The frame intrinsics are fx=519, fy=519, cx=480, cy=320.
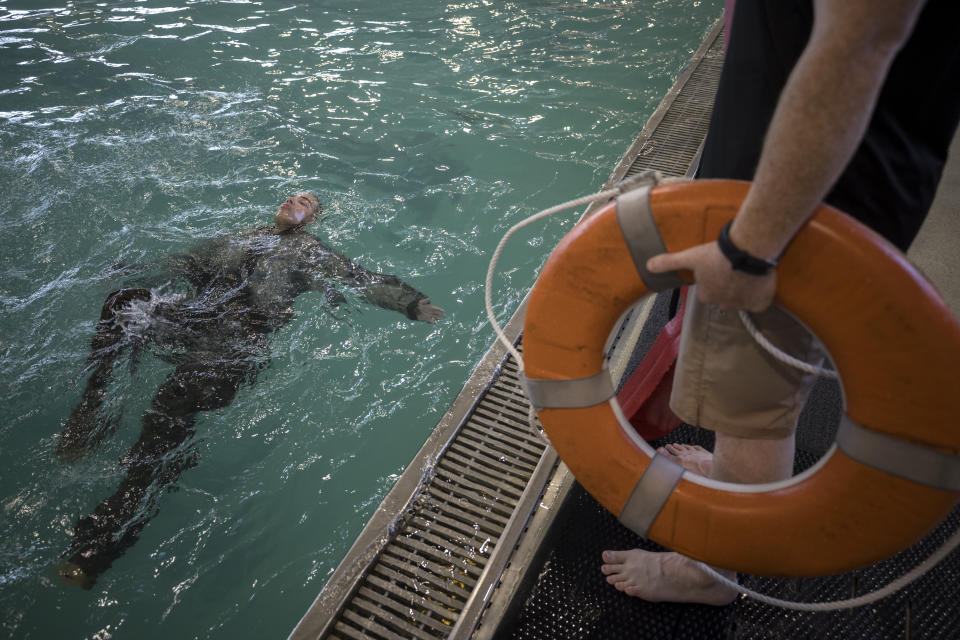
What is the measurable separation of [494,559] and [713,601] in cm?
77

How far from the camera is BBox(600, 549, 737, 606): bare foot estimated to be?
1.75m

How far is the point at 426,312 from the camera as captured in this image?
344cm

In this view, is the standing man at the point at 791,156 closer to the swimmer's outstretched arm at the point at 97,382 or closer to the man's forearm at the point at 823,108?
the man's forearm at the point at 823,108

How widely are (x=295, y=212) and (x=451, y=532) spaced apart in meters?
2.60

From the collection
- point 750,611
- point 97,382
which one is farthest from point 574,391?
point 97,382

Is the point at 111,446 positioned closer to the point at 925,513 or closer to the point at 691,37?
the point at 925,513

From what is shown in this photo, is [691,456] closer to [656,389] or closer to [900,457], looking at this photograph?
[656,389]

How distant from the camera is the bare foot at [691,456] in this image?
1951 millimetres

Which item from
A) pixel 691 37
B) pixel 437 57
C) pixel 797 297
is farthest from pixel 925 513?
pixel 691 37

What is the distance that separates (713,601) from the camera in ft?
5.86

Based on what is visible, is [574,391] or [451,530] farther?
[451,530]

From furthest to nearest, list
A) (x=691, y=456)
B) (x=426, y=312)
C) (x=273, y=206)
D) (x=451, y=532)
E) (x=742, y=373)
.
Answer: (x=273, y=206) → (x=426, y=312) → (x=451, y=532) → (x=691, y=456) → (x=742, y=373)

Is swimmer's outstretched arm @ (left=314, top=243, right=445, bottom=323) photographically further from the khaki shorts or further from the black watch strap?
the black watch strap

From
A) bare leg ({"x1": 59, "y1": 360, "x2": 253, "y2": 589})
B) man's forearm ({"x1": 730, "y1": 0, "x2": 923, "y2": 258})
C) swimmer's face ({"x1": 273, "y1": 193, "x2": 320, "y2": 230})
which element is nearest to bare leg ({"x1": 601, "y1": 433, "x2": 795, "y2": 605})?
man's forearm ({"x1": 730, "y1": 0, "x2": 923, "y2": 258})
